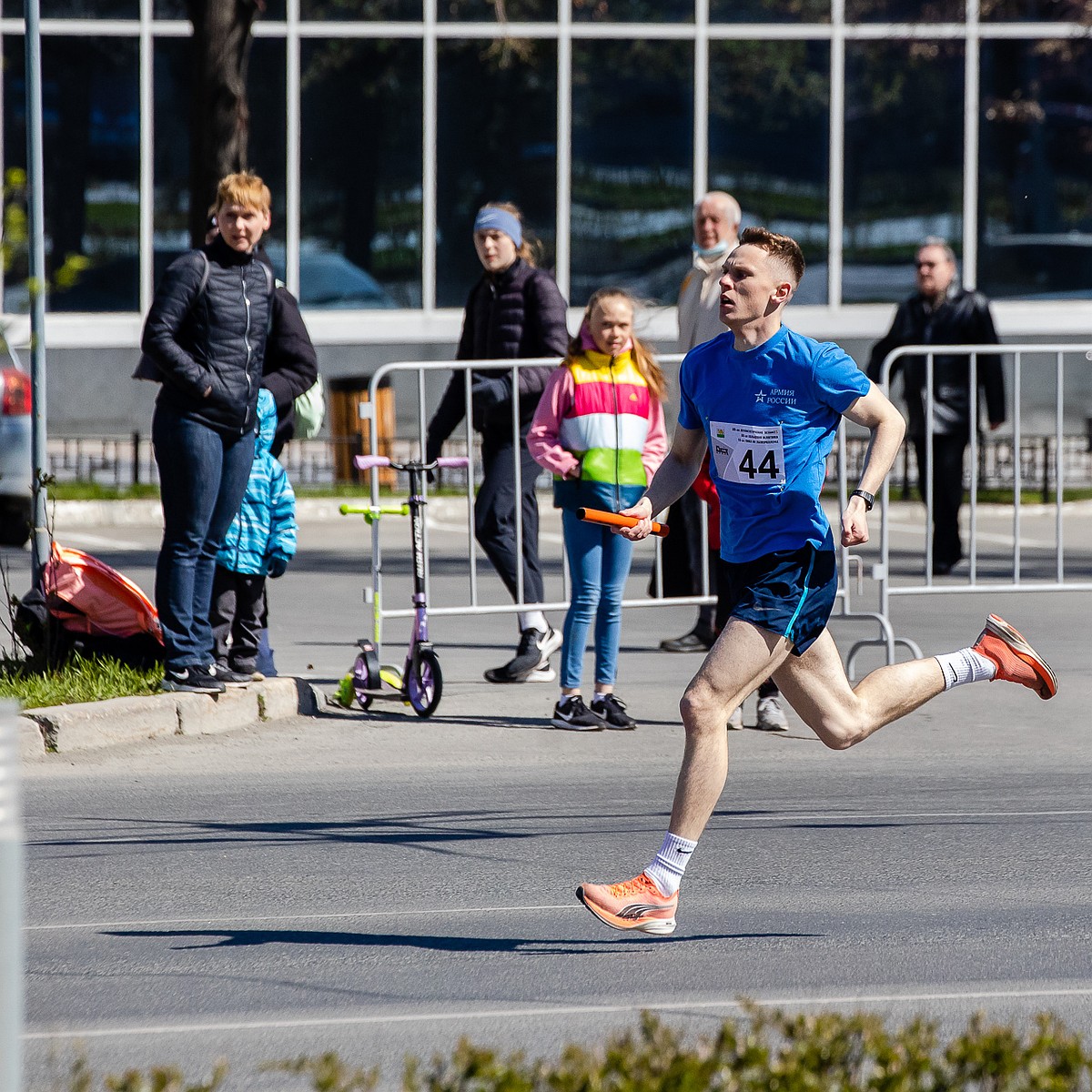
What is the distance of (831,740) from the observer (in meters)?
5.55

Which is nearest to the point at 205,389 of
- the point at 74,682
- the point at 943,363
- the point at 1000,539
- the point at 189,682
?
the point at 189,682

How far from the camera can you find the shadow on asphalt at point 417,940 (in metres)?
5.02

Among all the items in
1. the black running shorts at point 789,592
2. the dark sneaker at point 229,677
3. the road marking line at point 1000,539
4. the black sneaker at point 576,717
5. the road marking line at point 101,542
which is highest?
the black running shorts at point 789,592

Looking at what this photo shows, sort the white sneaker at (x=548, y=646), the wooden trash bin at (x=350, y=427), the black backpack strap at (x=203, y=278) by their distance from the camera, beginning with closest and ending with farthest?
the black backpack strap at (x=203, y=278) → the white sneaker at (x=548, y=646) → the wooden trash bin at (x=350, y=427)

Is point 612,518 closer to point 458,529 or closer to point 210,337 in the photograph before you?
point 210,337

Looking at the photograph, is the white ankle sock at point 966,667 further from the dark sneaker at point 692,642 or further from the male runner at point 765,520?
the dark sneaker at point 692,642

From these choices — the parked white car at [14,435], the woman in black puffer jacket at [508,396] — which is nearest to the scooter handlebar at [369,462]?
the woman in black puffer jacket at [508,396]

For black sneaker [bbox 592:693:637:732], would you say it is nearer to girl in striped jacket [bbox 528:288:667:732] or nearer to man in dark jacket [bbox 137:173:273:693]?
girl in striped jacket [bbox 528:288:667:732]

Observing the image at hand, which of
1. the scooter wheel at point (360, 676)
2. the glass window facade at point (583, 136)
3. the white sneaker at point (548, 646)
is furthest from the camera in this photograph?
the glass window facade at point (583, 136)

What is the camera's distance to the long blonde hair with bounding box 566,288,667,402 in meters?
8.07

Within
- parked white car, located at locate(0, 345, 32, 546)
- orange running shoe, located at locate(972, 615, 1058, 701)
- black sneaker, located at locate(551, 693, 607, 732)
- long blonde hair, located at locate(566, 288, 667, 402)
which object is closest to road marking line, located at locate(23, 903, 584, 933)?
orange running shoe, located at locate(972, 615, 1058, 701)

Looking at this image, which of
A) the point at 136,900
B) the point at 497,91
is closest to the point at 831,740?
the point at 136,900

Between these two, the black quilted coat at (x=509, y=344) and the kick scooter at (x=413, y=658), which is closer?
the kick scooter at (x=413, y=658)

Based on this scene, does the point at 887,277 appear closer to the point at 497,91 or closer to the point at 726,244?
the point at 497,91
